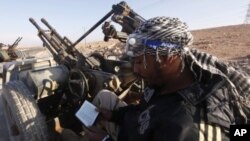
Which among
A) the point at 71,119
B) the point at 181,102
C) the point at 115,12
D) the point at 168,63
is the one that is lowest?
the point at 71,119

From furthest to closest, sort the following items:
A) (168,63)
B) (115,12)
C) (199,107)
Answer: (115,12) < (168,63) < (199,107)

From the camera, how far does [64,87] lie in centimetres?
442

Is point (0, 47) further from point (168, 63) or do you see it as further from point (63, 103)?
point (168, 63)

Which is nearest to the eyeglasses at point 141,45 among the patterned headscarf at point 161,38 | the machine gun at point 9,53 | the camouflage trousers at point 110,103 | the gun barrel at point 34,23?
the patterned headscarf at point 161,38

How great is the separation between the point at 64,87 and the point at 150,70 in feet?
8.07

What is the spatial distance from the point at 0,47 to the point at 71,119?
29.3 feet

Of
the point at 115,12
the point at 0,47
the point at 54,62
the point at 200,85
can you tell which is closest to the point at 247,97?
the point at 200,85

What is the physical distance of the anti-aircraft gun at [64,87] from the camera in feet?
12.5

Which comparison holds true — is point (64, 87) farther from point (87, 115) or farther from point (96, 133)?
point (96, 133)

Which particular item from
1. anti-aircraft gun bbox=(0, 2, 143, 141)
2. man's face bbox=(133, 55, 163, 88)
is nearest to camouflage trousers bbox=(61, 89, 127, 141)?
anti-aircraft gun bbox=(0, 2, 143, 141)

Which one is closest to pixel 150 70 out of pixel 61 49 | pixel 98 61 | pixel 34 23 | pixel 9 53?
pixel 98 61

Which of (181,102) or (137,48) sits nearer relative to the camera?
(181,102)

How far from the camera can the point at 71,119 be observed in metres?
4.55

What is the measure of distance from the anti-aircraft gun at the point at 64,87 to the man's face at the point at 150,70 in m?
1.69
